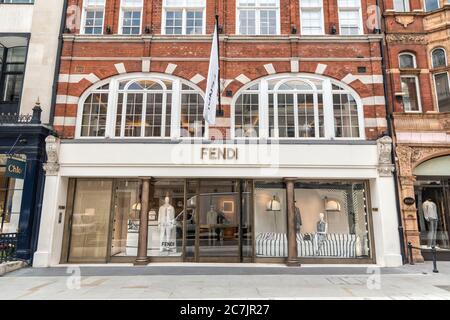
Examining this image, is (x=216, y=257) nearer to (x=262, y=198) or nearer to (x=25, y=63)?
(x=262, y=198)

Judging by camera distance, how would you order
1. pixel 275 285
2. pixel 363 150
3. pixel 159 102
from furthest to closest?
pixel 159 102
pixel 363 150
pixel 275 285

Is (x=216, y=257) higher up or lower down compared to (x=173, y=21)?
lower down

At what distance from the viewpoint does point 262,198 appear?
38.6 feet

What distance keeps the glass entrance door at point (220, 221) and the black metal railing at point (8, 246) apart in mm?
5904

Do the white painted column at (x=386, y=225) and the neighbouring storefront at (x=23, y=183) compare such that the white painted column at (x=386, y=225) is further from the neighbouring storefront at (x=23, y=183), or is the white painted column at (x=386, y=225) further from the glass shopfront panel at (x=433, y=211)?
the neighbouring storefront at (x=23, y=183)

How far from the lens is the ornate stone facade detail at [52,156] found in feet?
36.3

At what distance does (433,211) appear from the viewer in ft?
38.4

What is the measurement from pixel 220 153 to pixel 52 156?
19.8ft

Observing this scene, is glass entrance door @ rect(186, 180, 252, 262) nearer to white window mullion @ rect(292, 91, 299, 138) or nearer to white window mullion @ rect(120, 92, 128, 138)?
white window mullion @ rect(292, 91, 299, 138)

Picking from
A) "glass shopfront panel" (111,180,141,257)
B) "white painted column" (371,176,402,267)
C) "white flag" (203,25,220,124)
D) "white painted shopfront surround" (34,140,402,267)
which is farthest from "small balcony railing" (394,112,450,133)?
"glass shopfront panel" (111,180,141,257)

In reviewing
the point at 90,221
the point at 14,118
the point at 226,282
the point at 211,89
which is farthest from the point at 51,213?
the point at 211,89

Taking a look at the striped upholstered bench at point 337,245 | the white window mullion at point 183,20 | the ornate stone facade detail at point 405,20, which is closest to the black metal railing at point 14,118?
the white window mullion at point 183,20

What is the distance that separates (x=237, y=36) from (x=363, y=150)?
259 inches

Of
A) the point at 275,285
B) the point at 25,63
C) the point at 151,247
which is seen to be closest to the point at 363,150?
the point at 275,285
